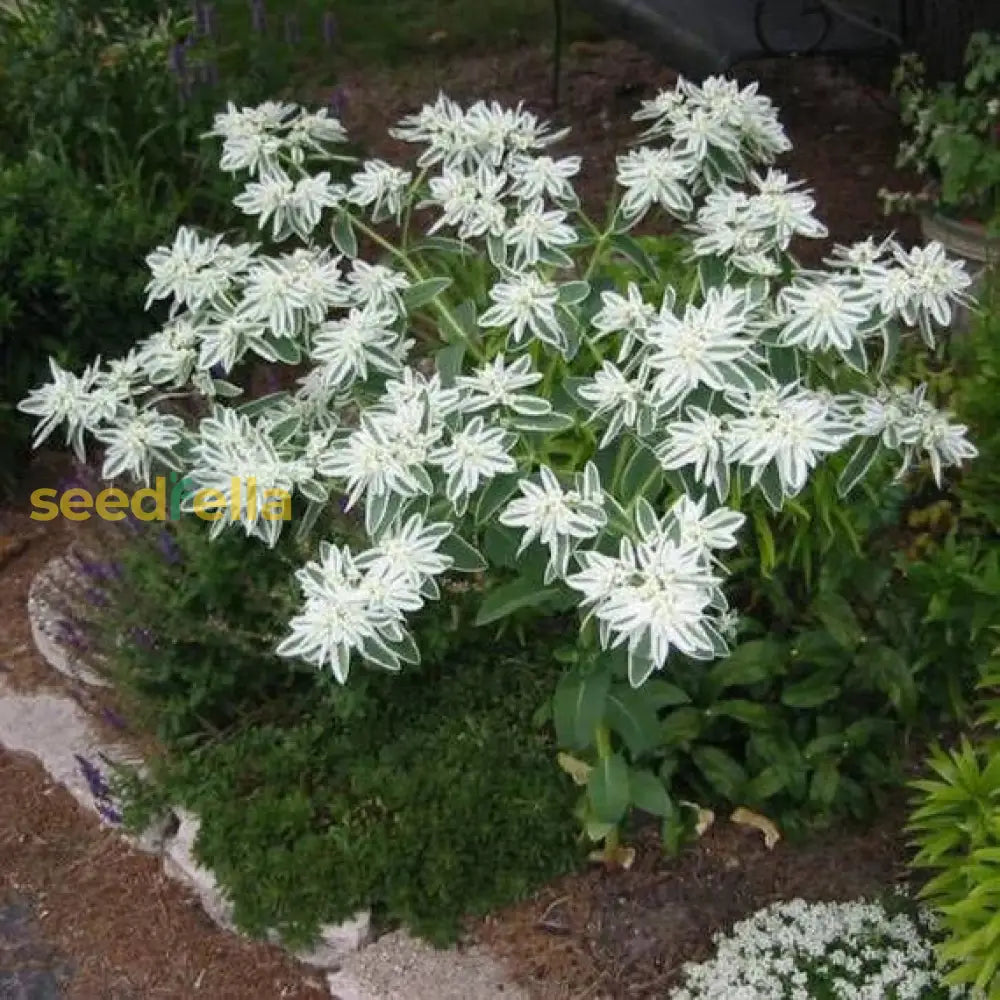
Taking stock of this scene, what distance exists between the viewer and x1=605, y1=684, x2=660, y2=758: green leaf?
9.19 ft

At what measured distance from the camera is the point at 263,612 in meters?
3.30

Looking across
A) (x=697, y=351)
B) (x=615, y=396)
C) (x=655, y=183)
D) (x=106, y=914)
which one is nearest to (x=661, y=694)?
(x=615, y=396)

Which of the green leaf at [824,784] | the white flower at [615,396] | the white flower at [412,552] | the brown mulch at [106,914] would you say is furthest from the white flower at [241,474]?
the green leaf at [824,784]

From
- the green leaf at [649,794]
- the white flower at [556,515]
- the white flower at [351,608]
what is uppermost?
the white flower at [556,515]

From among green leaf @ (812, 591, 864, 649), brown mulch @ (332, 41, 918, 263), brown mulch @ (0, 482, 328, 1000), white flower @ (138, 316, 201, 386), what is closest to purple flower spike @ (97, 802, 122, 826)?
brown mulch @ (0, 482, 328, 1000)

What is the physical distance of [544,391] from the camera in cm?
293

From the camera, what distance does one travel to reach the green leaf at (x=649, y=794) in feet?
9.45

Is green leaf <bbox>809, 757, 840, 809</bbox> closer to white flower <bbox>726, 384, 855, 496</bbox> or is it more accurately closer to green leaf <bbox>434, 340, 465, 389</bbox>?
white flower <bbox>726, 384, 855, 496</bbox>

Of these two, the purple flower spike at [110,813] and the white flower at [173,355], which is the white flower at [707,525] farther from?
the purple flower spike at [110,813]

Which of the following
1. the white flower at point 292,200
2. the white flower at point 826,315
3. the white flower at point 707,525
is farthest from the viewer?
the white flower at point 292,200

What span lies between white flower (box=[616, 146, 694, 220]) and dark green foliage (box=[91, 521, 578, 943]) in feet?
2.91

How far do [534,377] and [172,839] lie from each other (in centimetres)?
135

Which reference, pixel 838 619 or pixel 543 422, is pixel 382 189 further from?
pixel 838 619

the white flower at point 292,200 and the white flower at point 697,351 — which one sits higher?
the white flower at point 697,351
